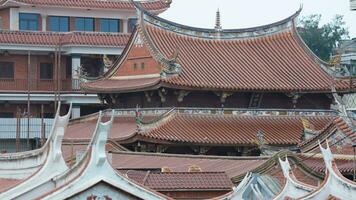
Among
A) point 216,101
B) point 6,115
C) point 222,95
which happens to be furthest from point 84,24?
point 222,95

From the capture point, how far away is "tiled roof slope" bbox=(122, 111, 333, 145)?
117ft

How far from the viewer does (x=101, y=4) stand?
52.0m

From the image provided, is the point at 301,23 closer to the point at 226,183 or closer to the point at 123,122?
the point at 123,122

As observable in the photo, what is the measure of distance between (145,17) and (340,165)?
13944 mm

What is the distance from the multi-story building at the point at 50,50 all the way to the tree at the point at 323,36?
104 feet

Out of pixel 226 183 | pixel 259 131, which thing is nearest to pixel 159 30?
pixel 259 131

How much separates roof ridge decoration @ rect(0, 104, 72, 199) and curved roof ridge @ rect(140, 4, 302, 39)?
19.7 meters

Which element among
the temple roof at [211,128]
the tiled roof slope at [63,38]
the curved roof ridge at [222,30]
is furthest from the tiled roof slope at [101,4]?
the temple roof at [211,128]

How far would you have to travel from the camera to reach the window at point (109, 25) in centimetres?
5298

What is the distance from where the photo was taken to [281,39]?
41.6 metres

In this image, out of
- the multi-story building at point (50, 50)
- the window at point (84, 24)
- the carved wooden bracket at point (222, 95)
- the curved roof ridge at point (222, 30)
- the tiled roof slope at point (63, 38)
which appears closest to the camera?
the carved wooden bracket at point (222, 95)

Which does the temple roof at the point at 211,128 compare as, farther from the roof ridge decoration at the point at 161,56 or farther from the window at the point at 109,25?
the window at the point at 109,25

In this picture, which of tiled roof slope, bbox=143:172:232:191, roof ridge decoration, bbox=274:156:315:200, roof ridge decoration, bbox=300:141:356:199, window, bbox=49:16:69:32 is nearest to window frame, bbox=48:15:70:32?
window, bbox=49:16:69:32

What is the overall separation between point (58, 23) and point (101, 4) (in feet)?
7.33
